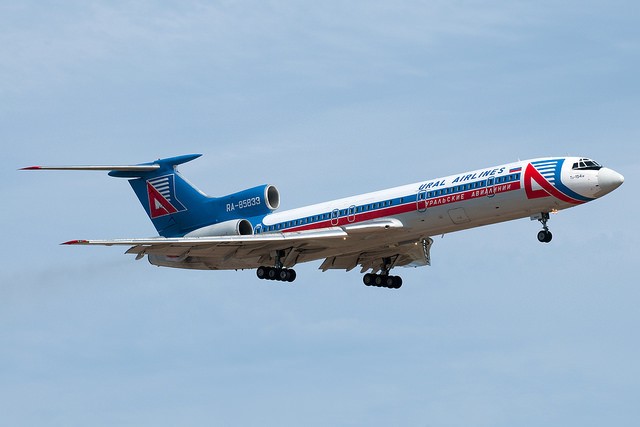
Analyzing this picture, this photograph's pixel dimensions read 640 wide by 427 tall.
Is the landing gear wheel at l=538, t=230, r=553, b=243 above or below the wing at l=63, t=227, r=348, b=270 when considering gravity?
above

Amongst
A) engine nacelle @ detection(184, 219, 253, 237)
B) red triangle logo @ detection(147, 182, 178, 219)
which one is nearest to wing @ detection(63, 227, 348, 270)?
engine nacelle @ detection(184, 219, 253, 237)

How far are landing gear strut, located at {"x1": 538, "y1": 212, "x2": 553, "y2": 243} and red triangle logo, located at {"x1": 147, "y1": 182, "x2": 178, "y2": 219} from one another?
617 inches

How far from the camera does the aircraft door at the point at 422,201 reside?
45.4 metres

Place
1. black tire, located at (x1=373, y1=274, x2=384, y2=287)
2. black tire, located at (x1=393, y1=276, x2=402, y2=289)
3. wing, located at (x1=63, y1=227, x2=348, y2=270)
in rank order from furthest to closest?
1. black tire, located at (x1=373, y1=274, x2=384, y2=287)
2. black tire, located at (x1=393, y1=276, x2=402, y2=289)
3. wing, located at (x1=63, y1=227, x2=348, y2=270)

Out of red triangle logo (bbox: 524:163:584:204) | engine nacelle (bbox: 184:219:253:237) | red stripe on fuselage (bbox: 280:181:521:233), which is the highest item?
red triangle logo (bbox: 524:163:584:204)

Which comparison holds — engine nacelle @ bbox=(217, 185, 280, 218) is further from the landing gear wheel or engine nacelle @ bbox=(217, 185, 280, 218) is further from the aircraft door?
the landing gear wheel

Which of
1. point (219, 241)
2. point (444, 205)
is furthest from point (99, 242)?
point (444, 205)

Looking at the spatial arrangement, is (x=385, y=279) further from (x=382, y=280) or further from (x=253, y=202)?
(x=253, y=202)

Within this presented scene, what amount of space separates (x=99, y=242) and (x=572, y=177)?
16.2 metres

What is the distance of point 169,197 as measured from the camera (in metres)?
53.0

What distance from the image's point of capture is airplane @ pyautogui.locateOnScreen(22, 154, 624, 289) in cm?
4394

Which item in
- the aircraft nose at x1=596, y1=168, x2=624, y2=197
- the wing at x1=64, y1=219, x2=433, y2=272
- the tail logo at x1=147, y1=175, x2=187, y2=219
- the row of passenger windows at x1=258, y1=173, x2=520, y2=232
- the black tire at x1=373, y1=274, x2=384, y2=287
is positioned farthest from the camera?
→ the tail logo at x1=147, y1=175, x2=187, y2=219

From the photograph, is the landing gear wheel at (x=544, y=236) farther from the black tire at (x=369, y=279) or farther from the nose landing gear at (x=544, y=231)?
the black tire at (x=369, y=279)

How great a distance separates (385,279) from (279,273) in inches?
203
